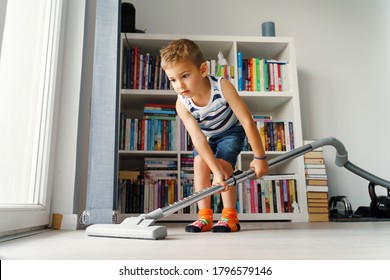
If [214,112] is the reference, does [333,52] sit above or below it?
above

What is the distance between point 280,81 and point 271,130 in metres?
0.38

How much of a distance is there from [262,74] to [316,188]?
0.90m

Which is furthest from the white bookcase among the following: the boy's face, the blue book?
the boy's face

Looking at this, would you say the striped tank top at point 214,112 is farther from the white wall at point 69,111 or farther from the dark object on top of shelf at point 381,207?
the dark object on top of shelf at point 381,207

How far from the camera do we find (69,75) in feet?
5.36

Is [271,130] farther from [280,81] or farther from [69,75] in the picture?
[69,75]

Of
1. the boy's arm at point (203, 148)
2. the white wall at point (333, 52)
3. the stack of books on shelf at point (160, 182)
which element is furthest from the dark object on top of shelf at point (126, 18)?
the boy's arm at point (203, 148)

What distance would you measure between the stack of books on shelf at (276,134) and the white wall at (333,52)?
1.20 feet

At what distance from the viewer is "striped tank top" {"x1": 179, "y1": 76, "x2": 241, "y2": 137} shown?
1.41 metres

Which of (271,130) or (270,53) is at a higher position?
(270,53)

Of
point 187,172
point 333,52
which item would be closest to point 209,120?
point 187,172

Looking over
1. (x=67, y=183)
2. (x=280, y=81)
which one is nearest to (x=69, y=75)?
(x=67, y=183)

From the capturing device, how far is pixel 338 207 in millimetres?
2539

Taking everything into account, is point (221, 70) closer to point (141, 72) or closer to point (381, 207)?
point (141, 72)
